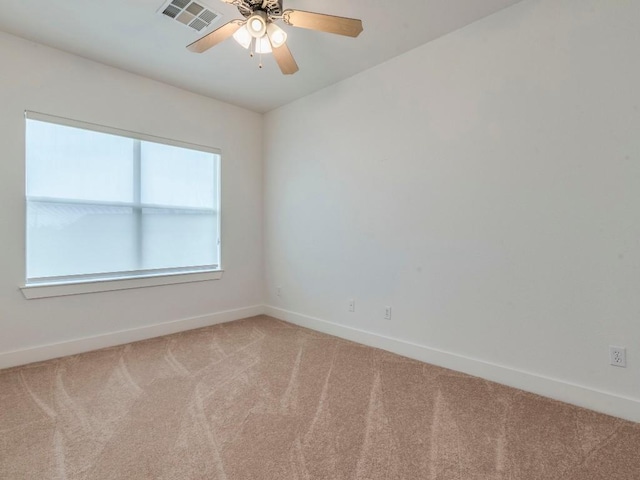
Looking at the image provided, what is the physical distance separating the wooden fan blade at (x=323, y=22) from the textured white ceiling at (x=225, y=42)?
1.31ft

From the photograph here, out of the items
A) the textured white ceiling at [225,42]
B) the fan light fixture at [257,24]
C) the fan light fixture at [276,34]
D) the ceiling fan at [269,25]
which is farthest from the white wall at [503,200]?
the fan light fixture at [257,24]

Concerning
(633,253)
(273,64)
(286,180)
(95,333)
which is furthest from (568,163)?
(95,333)

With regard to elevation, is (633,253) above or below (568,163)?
below

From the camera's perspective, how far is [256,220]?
4395 millimetres

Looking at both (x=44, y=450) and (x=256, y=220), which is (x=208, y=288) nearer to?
(x=256, y=220)

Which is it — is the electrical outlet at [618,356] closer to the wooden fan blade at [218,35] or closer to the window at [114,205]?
the wooden fan blade at [218,35]

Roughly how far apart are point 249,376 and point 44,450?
1217 mm

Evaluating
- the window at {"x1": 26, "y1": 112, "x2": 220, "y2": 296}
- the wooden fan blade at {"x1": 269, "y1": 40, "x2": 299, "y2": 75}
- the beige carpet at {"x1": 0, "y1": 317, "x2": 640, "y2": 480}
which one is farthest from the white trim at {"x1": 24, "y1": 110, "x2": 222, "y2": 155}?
the beige carpet at {"x1": 0, "y1": 317, "x2": 640, "y2": 480}

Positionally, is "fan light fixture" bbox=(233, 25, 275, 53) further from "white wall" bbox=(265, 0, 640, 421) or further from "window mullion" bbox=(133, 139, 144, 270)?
"window mullion" bbox=(133, 139, 144, 270)

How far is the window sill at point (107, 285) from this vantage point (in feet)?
9.10

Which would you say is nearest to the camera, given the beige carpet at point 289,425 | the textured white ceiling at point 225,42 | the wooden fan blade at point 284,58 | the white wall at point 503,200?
the beige carpet at point 289,425

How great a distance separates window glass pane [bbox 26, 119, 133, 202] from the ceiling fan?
1.60m

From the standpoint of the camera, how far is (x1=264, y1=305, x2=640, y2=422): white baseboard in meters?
1.95

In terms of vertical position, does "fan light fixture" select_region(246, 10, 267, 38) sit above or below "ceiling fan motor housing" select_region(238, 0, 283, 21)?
below
